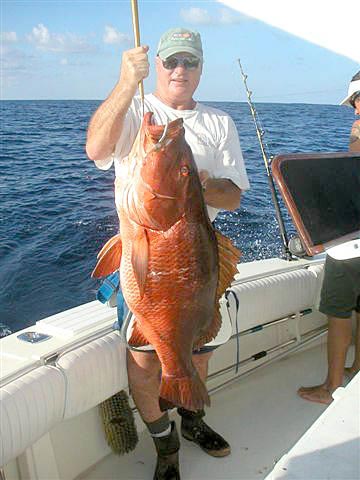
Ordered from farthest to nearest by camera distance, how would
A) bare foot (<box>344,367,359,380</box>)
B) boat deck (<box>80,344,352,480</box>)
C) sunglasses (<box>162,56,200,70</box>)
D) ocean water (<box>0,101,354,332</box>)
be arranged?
ocean water (<box>0,101,354,332</box>), bare foot (<box>344,367,359,380</box>), boat deck (<box>80,344,352,480</box>), sunglasses (<box>162,56,200,70</box>)

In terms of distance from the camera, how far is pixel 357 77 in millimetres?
3654

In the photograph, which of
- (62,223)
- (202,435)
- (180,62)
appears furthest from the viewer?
(62,223)

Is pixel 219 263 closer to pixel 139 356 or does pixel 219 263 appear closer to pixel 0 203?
pixel 139 356

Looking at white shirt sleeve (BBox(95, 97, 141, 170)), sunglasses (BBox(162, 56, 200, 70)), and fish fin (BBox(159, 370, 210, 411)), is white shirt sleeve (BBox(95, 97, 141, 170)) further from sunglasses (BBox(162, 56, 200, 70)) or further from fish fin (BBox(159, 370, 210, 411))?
fish fin (BBox(159, 370, 210, 411))

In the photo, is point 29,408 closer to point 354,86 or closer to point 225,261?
point 225,261

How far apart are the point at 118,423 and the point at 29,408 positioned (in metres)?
0.80

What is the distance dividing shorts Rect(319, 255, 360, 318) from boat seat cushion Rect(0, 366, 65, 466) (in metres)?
1.82

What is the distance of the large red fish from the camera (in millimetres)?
1915

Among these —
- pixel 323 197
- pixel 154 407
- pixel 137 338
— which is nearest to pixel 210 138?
pixel 323 197

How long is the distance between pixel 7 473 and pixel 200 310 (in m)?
1.28

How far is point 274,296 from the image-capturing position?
12.0 ft

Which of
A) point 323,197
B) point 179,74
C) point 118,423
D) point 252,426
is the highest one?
point 179,74

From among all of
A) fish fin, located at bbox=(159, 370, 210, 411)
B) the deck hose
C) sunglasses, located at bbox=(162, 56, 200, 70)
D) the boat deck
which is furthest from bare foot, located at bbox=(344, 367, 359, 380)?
sunglasses, located at bbox=(162, 56, 200, 70)

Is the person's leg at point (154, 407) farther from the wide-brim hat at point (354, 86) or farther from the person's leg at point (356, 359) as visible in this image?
the wide-brim hat at point (354, 86)
